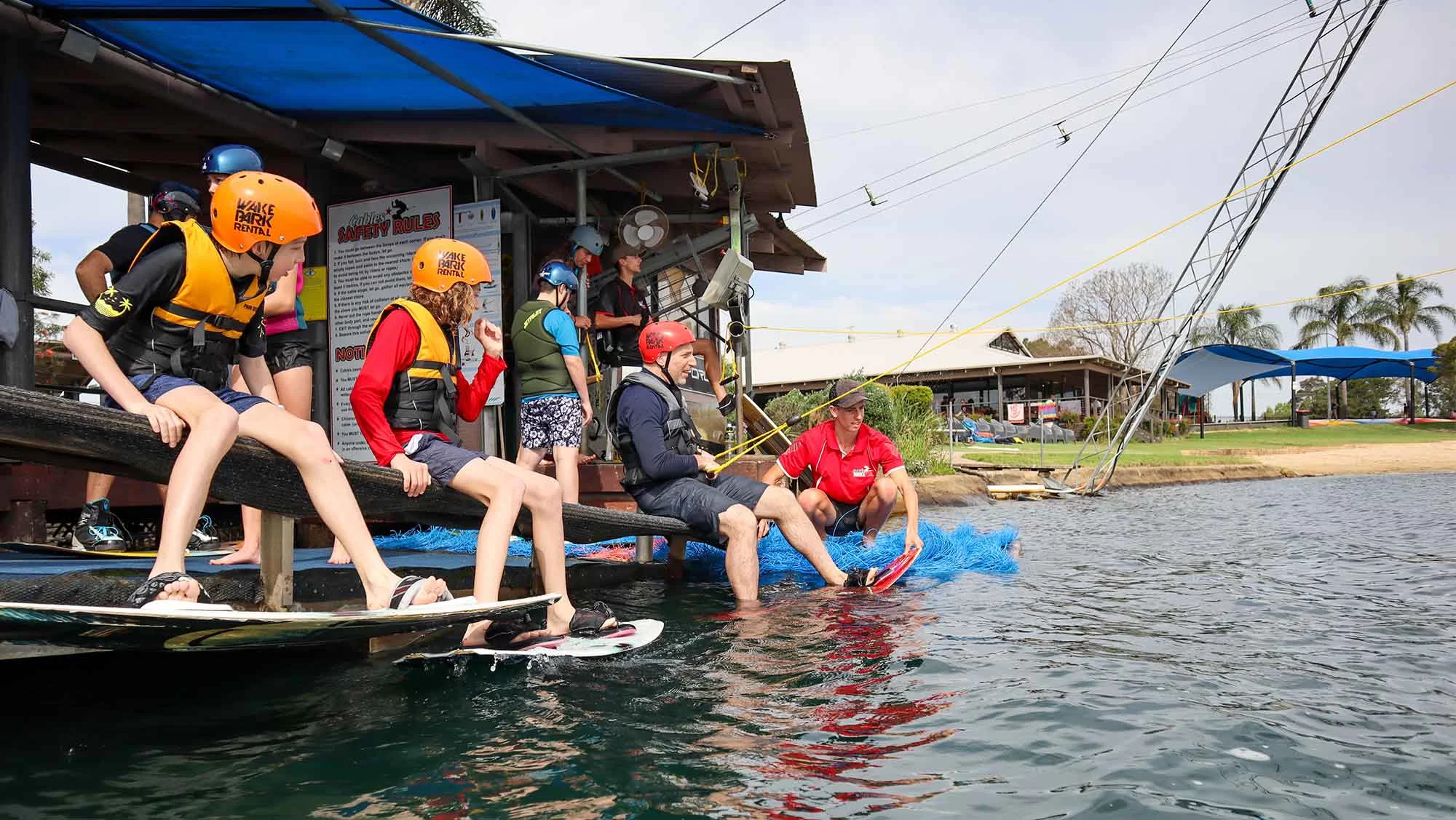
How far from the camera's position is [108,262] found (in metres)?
5.40

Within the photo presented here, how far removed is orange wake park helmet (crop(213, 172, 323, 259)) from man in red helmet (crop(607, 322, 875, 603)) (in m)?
3.05

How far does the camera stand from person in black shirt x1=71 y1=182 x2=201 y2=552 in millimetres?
5055

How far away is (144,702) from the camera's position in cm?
400

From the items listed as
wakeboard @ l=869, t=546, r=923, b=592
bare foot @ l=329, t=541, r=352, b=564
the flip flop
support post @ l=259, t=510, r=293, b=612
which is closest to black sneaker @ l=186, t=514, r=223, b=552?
bare foot @ l=329, t=541, r=352, b=564

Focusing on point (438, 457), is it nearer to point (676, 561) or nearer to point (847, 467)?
point (676, 561)

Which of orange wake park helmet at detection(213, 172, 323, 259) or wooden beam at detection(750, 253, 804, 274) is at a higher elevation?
wooden beam at detection(750, 253, 804, 274)

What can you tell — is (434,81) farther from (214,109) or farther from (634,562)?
(634,562)

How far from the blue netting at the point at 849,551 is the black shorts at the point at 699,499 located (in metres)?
1.03

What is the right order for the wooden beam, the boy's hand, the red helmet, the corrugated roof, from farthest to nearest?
the corrugated roof < the wooden beam < the red helmet < the boy's hand

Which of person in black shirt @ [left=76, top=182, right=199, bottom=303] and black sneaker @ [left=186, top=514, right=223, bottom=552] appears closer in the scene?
person in black shirt @ [left=76, top=182, right=199, bottom=303]

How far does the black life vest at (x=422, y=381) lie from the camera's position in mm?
4637

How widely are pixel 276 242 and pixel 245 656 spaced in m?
2.18

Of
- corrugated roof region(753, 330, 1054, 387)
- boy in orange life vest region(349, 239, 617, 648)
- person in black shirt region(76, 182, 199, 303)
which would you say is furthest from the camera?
corrugated roof region(753, 330, 1054, 387)

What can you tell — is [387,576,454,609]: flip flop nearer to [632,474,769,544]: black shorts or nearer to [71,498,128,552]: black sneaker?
[632,474,769,544]: black shorts
